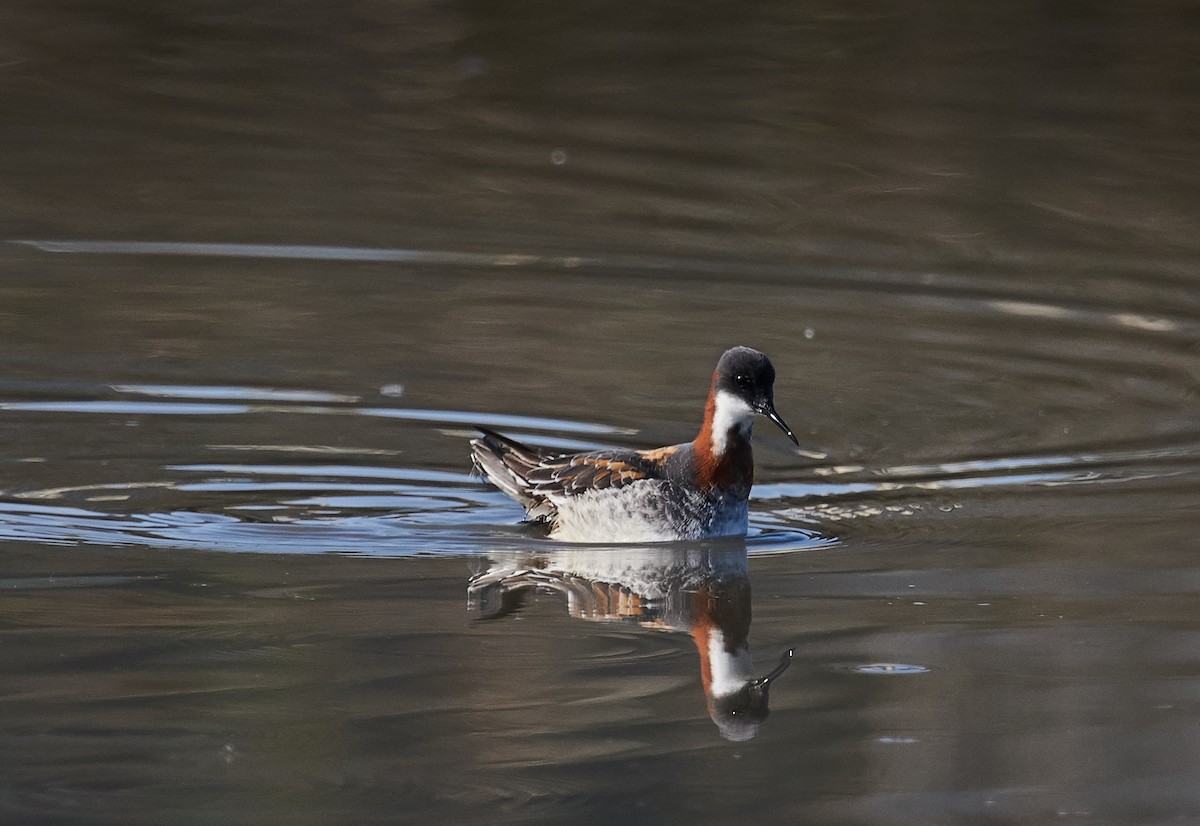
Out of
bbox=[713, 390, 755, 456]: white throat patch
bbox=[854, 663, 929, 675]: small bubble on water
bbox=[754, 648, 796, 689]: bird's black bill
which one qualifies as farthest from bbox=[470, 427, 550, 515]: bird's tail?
bbox=[854, 663, 929, 675]: small bubble on water

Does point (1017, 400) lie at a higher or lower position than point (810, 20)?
lower

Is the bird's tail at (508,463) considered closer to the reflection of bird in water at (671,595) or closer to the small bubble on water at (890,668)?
the reflection of bird in water at (671,595)

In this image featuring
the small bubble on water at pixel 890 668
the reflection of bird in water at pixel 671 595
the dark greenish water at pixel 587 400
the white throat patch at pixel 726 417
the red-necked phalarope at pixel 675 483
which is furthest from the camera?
the white throat patch at pixel 726 417

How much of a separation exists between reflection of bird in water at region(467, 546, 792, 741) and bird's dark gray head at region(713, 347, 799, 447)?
685 mm

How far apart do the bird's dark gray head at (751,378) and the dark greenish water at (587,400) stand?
58cm

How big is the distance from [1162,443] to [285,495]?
4.50 metres

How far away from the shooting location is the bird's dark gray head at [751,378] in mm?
9562

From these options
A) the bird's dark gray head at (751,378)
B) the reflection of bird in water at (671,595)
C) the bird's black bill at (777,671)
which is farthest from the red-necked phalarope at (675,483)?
the bird's black bill at (777,671)

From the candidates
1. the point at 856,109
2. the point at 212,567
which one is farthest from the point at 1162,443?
the point at 856,109

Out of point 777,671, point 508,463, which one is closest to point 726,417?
point 508,463

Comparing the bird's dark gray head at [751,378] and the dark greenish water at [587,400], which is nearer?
the dark greenish water at [587,400]

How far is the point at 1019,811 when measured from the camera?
6.03 meters

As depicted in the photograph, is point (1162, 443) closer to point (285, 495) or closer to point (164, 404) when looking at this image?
point (285, 495)

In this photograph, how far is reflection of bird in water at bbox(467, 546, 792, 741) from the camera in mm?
7121
